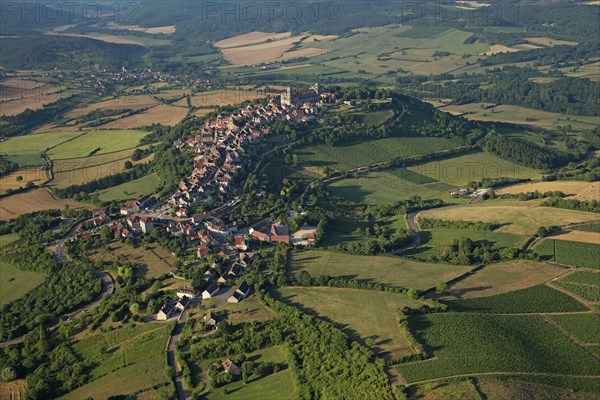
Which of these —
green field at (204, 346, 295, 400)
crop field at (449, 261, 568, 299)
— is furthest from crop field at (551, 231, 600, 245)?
green field at (204, 346, 295, 400)

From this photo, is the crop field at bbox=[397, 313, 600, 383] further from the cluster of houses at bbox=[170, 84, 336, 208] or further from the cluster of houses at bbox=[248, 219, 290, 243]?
the cluster of houses at bbox=[170, 84, 336, 208]

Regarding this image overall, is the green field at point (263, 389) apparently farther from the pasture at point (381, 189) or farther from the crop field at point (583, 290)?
the pasture at point (381, 189)

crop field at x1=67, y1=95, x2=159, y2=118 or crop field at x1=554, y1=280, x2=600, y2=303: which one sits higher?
crop field at x1=67, y1=95, x2=159, y2=118

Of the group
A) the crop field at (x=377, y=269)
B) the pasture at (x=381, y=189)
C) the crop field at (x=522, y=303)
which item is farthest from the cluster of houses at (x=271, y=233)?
the crop field at (x=522, y=303)

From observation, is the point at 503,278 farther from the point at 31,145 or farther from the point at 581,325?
the point at 31,145

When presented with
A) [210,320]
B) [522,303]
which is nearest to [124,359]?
[210,320]

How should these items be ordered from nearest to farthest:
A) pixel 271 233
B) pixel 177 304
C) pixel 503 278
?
pixel 177 304
pixel 503 278
pixel 271 233
